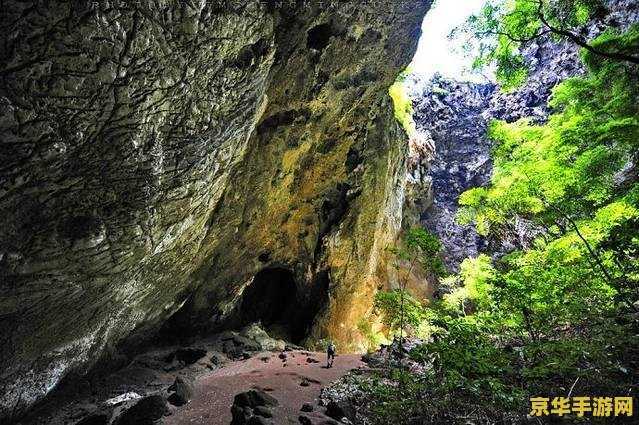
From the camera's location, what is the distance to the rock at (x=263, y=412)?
7719mm

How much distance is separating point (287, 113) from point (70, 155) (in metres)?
7.86

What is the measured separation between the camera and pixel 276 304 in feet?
70.3

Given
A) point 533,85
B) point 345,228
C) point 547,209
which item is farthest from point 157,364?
point 533,85

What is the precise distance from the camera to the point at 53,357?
8289 mm

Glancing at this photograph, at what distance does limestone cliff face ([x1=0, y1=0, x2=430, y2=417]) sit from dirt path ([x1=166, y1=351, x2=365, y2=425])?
10.3ft

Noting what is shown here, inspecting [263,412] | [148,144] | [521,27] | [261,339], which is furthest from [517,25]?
[261,339]

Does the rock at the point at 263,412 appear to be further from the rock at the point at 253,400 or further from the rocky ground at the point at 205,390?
the rock at the point at 253,400

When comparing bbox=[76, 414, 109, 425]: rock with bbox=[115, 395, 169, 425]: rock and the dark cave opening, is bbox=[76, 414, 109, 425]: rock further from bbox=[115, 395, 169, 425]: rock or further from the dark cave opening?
the dark cave opening

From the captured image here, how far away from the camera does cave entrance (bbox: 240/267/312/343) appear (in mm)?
20172

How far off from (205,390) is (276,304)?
36.2ft

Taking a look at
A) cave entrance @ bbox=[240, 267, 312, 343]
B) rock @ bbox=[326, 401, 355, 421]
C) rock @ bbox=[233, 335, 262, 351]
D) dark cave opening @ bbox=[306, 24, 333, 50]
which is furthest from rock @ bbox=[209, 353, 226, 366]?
dark cave opening @ bbox=[306, 24, 333, 50]

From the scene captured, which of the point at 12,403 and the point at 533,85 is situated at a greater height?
the point at 533,85

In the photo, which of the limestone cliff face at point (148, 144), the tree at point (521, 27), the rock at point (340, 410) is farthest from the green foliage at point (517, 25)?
the rock at point (340, 410)

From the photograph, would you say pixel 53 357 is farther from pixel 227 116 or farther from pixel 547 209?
pixel 547 209
